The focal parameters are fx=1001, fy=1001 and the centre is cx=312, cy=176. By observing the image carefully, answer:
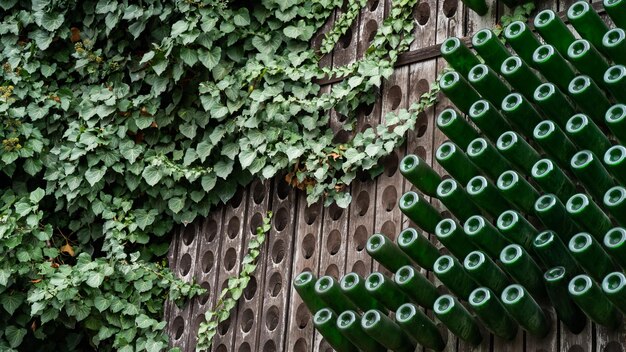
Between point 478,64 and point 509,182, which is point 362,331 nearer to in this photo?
point 509,182

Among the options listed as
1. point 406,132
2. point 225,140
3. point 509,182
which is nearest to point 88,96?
point 225,140

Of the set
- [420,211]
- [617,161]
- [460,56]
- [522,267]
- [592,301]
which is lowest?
[592,301]

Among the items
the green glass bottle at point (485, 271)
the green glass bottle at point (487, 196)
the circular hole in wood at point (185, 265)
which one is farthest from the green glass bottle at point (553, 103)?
the circular hole in wood at point (185, 265)

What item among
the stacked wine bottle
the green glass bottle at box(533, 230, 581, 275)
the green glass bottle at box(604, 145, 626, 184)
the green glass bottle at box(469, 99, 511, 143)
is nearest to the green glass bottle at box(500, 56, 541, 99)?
the stacked wine bottle

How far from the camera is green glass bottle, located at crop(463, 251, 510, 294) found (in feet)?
10.8

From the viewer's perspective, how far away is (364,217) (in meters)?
4.03

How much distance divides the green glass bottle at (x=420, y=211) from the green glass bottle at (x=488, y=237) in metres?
0.26

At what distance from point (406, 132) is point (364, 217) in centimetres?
38

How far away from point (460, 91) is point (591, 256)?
0.88 metres

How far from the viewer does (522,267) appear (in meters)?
3.23

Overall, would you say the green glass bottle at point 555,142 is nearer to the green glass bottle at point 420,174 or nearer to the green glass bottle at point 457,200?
the green glass bottle at point 457,200

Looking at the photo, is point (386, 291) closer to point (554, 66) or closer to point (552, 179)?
point (552, 179)

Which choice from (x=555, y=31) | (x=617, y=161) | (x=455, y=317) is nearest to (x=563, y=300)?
(x=455, y=317)

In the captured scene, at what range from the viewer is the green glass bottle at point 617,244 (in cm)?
302
